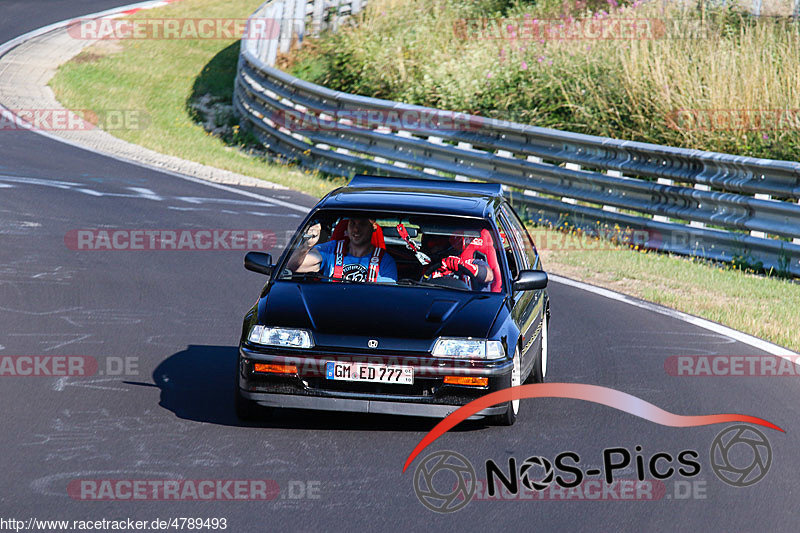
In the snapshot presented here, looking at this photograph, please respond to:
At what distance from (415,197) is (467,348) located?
5.65ft

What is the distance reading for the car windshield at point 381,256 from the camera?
26.6 ft

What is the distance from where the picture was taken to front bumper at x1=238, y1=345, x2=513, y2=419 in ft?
23.6

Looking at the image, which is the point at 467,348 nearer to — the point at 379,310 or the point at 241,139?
the point at 379,310

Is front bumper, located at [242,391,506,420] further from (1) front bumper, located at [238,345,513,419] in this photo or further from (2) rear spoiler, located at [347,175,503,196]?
(2) rear spoiler, located at [347,175,503,196]

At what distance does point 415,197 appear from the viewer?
28.3 feet

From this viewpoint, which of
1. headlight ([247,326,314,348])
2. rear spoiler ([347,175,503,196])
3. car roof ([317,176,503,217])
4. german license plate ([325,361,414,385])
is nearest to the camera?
german license plate ([325,361,414,385])

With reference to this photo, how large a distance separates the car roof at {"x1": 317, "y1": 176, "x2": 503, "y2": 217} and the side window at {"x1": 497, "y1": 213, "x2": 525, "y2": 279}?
17cm

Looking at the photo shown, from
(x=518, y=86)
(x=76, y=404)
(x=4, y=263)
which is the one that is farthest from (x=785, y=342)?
(x=518, y=86)

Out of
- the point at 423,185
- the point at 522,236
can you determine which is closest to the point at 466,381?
the point at 522,236

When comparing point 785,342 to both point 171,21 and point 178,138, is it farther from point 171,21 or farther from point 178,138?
point 171,21

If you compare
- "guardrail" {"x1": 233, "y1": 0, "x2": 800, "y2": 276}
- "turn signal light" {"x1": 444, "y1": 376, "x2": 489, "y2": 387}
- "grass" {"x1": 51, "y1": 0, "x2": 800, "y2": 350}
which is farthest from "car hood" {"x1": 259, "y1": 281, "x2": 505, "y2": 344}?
"guardrail" {"x1": 233, "y1": 0, "x2": 800, "y2": 276}

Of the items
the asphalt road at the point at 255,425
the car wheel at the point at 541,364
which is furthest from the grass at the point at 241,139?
the car wheel at the point at 541,364

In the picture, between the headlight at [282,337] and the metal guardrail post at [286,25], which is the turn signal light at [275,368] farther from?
the metal guardrail post at [286,25]

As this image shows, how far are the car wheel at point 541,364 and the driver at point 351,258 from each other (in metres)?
1.30
